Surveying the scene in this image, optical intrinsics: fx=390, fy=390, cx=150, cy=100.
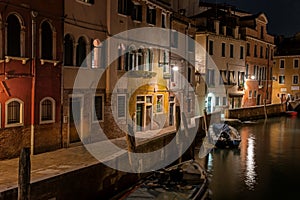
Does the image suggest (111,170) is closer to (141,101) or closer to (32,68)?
(32,68)

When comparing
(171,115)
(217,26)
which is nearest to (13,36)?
(171,115)

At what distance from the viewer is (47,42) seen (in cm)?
1359

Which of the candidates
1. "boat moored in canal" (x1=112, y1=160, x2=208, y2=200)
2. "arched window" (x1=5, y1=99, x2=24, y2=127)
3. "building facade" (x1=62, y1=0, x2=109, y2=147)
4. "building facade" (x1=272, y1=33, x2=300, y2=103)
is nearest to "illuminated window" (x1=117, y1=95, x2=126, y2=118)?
"building facade" (x1=62, y1=0, x2=109, y2=147)

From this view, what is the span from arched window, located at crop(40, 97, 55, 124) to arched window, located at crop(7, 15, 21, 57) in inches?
78.0

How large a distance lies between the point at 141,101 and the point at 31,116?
25.4 ft

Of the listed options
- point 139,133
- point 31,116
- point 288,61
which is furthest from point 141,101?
point 288,61

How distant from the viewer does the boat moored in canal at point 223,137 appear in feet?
73.2

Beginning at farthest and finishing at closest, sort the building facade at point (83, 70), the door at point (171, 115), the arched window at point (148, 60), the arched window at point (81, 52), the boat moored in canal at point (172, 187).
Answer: the door at point (171, 115)
the arched window at point (148, 60)
the arched window at point (81, 52)
the building facade at point (83, 70)
the boat moored in canal at point (172, 187)

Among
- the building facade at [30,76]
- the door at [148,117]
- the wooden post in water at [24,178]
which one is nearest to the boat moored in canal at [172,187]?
the wooden post in water at [24,178]

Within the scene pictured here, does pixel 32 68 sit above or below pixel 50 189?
above

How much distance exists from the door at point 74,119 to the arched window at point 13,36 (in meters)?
3.22

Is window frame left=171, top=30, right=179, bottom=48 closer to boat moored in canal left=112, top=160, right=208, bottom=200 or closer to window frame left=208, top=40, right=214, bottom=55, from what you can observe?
window frame left=208, top=40, right=214, bottom=55

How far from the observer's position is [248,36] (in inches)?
1409

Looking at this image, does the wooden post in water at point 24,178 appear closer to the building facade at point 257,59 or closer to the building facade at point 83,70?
the building facade at point 83,70
